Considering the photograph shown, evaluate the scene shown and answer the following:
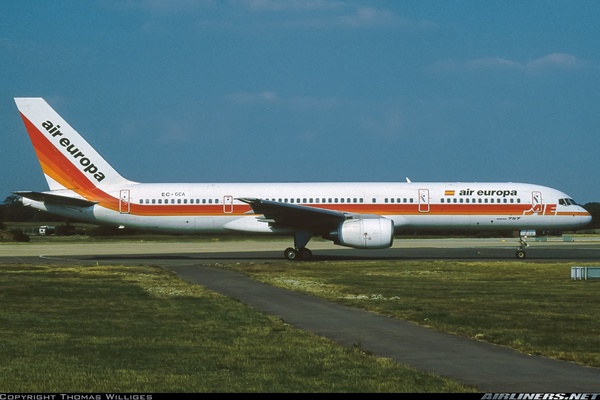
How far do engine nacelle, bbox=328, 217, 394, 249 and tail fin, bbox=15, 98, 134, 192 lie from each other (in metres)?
12.4

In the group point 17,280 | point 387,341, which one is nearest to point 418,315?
point 387,341

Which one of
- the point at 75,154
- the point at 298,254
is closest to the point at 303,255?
the point at 298,254

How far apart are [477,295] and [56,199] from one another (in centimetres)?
2394

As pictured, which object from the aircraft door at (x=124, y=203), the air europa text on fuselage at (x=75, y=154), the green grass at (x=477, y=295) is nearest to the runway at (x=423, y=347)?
the green grass at (x=477, y=295)

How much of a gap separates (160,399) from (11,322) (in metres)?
8.46

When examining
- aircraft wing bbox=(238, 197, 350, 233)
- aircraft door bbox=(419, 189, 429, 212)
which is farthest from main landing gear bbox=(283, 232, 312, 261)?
aircraft door bbox=(419, 189, 429, 212)

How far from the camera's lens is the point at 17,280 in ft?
85.9

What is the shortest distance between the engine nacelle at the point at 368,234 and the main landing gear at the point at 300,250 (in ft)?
8.23

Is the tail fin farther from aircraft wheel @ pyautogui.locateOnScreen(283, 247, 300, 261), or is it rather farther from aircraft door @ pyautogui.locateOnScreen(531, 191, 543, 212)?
aircraft door @ pyautogui.locateOnScreen(531, 191, 543, 212)

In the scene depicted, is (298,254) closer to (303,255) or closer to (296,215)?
(303,255)

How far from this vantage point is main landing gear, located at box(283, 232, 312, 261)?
38.8m

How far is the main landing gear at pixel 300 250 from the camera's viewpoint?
3884 cm

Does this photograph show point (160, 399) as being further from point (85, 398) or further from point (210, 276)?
point (210, 276)

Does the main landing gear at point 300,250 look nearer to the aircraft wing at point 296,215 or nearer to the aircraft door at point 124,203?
the aircraft wing at point 296,215
